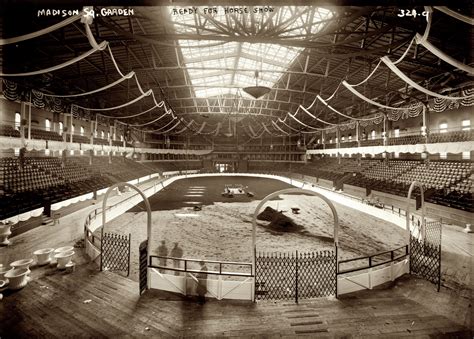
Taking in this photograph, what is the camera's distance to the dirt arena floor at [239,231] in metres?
10.5

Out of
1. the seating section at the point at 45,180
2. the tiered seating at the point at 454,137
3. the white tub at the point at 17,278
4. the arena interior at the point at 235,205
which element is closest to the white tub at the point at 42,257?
the arena interior at the point at 235,205

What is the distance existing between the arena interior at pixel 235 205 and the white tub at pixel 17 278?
0.15ft

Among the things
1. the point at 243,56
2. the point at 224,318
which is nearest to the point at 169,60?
the point at 243,56

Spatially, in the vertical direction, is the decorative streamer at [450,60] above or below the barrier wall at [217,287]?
above

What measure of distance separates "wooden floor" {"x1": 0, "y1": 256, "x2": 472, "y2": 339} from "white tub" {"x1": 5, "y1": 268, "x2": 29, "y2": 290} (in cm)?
16

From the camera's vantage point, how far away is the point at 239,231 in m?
13.2

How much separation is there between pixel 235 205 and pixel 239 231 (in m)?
6.66

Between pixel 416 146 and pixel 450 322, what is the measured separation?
51.3ft

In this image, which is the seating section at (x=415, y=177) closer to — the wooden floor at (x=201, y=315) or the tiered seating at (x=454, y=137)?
the tiered seating at (x=454, y=137)

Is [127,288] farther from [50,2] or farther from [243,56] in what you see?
[243,56]

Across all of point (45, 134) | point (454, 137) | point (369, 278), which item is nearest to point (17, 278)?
point (369, 278)

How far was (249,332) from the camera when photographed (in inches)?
197

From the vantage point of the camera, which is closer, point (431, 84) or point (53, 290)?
point (53, 290)

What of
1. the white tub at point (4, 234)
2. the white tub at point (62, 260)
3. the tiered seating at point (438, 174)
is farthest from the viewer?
the tiered seating at point (438, 174)
